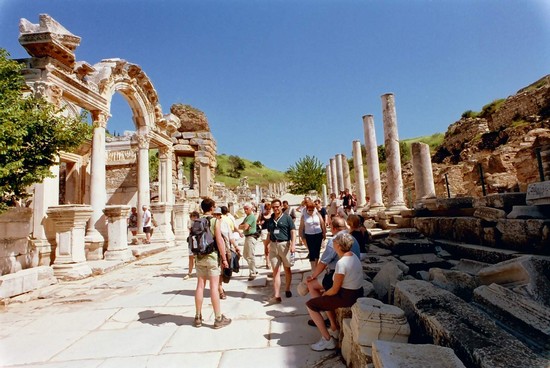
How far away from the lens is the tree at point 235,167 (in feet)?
220

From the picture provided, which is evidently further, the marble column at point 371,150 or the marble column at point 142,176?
the marble column at point 371,150

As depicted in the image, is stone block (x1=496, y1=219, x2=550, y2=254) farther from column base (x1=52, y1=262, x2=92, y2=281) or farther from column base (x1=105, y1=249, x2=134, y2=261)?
column base (x1=105, y1=249, x2=134, y2=261)

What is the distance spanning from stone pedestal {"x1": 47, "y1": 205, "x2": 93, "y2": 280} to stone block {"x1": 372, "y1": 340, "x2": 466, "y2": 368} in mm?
7478

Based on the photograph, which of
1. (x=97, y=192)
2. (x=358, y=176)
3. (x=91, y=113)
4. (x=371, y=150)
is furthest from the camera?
(x=358, y=176)

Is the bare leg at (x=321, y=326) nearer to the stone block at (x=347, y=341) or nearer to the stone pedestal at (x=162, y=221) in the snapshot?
the stone block at (x=347, y=341)

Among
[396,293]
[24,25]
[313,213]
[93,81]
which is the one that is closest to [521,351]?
[396,293]

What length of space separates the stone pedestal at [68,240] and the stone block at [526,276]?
8.14 meters

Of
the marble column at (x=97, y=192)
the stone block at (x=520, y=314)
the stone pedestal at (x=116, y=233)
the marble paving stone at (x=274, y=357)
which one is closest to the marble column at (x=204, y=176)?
the marble column at (x=97, y=192)

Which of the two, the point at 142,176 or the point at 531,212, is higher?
the point at 142,176

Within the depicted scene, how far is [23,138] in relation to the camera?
545cm

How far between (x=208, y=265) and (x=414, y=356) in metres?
2.83

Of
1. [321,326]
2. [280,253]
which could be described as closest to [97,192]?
[280,253]

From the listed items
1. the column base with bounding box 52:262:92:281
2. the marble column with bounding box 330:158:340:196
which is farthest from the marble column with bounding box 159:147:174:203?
the marble column with bounding box 330:158:340:196

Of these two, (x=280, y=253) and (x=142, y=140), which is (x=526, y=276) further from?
(x=142, y=140)
